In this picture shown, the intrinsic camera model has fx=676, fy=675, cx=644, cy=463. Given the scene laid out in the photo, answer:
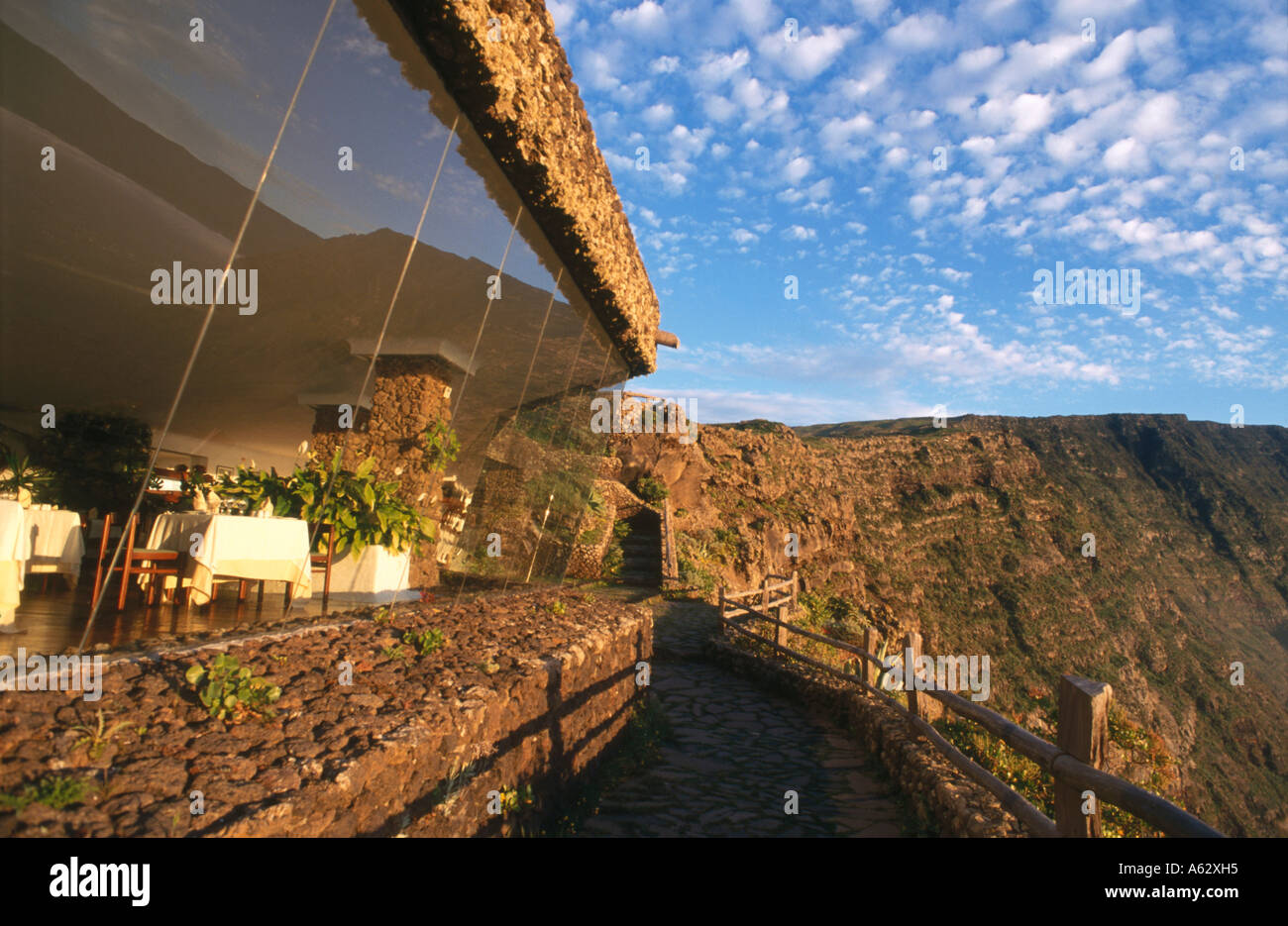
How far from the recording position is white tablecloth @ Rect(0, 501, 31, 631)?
2.22 m

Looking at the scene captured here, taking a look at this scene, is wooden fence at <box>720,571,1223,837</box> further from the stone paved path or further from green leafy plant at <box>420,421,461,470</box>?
green leafy plant at <box>420,421,461,470</box>

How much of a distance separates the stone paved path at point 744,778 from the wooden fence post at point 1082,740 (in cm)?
183

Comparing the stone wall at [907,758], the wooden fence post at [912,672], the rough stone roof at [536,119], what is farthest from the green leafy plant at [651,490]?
the wooden fence post at [912,672]

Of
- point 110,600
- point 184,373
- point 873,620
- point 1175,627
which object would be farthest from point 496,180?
point 1175,627

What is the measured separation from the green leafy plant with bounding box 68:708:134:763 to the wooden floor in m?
0.52

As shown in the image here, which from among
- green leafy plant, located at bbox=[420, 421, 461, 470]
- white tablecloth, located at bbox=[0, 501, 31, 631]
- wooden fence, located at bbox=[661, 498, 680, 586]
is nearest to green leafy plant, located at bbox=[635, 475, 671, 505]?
wooden fence, located at bbox=[661, 498, 680, 586]

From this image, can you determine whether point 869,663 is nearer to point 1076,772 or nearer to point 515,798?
point 1076,772

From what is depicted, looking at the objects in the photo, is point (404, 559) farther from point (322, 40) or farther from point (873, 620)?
point (873, 620)

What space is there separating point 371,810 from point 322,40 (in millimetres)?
2810

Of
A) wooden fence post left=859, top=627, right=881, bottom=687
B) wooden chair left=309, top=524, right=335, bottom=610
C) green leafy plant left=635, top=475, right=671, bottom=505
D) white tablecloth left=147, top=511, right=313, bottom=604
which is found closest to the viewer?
white tablecloth left=147, top=511, right=313, bottom=604

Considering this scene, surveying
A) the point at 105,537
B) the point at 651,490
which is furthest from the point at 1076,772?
the point at 651,490

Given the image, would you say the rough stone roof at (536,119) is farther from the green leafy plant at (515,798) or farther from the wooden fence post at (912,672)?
the wooden fence post at (912,672)

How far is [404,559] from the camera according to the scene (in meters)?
4.44

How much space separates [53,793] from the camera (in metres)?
1.57
